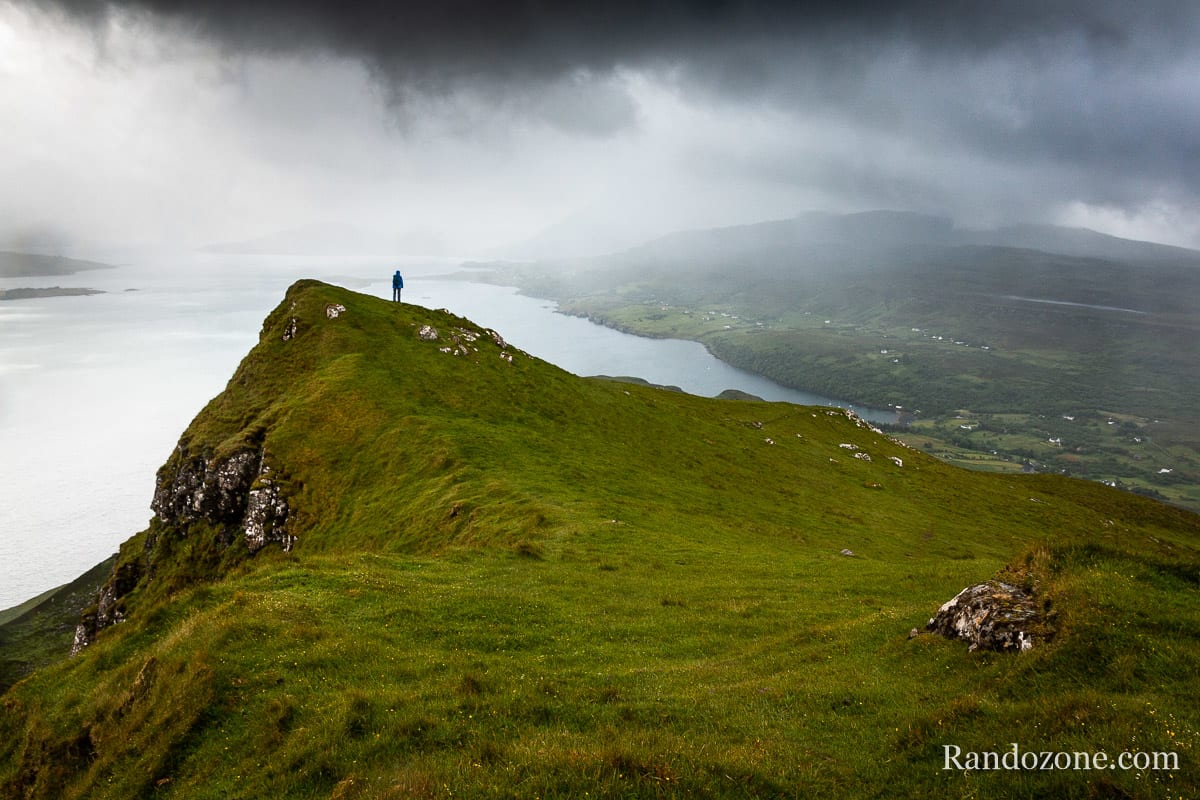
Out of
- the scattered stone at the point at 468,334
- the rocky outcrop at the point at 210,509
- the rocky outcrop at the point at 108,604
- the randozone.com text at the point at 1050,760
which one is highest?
the scattered stone at the point at 468,334

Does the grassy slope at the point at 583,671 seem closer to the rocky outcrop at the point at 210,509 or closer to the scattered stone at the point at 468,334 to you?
the rocky outcrop at the point at 210,509

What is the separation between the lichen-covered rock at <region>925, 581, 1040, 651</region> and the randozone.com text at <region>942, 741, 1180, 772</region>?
399 centimetres

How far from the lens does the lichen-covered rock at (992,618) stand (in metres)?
13.2

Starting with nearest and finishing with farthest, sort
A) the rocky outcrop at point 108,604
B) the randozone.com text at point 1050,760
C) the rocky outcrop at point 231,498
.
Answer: the randozone.com text at point 1050,760 → the rocky outcrop at point 231,498 → the rocky outcrop at point 108,604

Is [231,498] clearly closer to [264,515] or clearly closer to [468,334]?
[264,515]

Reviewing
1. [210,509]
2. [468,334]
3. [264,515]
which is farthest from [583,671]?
[468,334]

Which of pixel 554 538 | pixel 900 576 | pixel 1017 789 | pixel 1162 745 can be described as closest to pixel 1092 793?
pixel 1017 789

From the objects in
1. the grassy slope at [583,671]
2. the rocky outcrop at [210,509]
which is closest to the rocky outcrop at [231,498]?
the rocky outcrop at [210,509]

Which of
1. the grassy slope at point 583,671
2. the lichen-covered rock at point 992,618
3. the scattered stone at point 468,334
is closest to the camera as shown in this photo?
the grassy slope at point 583,671

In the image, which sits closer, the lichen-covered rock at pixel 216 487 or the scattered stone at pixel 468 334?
the lichen-covered rock at pixel 216 487

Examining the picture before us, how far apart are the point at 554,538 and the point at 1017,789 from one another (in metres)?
25.1

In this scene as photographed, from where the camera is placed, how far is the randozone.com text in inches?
344

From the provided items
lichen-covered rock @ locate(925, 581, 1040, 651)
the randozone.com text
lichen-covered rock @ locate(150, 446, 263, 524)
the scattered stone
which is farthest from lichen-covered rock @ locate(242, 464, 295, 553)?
the randozone.com text

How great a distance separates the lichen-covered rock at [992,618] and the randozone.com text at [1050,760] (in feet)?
13.1
